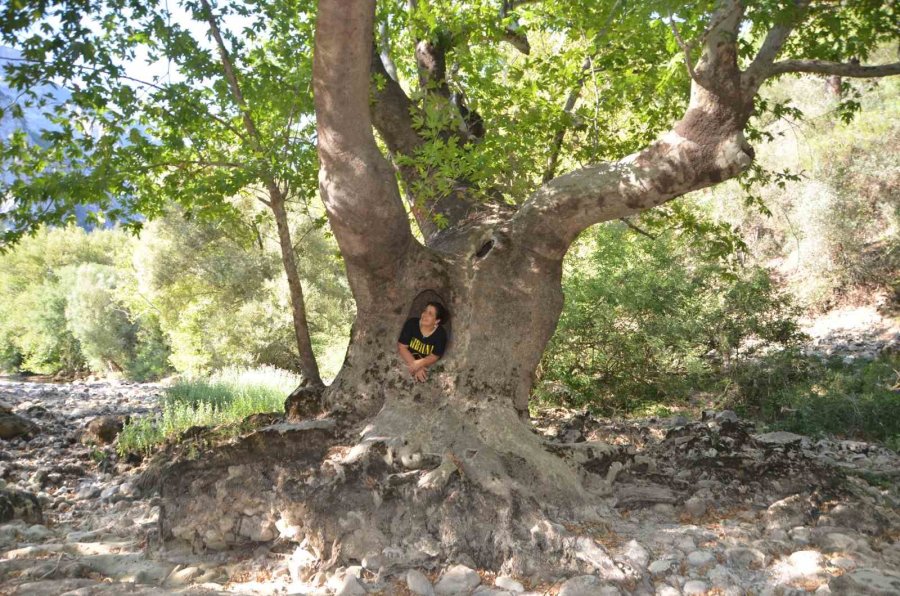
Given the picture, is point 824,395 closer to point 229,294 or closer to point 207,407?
point 207,407

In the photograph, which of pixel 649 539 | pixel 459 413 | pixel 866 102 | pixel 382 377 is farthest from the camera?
pixel 866 102

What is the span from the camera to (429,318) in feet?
18.7

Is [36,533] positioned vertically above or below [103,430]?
below

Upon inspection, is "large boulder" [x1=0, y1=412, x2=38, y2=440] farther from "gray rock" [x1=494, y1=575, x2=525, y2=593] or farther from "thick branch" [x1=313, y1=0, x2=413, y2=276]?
"gray rock" [x1=494, y1=575, x2=525, y2=593]

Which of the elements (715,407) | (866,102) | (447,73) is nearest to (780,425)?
(715,407)

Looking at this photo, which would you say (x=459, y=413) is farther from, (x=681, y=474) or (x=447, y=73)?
(x=447, y=73)

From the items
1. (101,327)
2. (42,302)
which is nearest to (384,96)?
Result: (101,327)

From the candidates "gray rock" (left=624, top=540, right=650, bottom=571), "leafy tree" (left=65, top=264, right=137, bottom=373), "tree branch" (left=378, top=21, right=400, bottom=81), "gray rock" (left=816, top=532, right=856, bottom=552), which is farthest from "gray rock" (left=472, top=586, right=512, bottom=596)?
"leafy tree" (left=65, top=264, right=137, bottom=373)

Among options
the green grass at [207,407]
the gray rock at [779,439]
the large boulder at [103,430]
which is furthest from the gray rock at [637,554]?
the large boulder at [103,430]

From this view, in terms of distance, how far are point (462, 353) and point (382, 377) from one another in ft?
2.63

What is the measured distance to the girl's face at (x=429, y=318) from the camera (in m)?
5.70

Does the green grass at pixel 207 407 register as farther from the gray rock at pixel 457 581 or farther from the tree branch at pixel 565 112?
the tree branch at pixel 565 112

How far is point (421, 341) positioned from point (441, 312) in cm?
35

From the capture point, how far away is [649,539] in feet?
14.1
